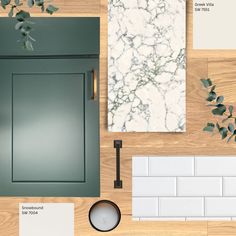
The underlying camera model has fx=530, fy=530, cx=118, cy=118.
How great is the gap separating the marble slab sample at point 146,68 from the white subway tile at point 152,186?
0.23 m

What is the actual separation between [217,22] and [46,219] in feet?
3.97

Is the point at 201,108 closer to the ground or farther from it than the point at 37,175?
farther from it

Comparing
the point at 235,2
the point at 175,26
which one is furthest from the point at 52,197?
the point at 235,2

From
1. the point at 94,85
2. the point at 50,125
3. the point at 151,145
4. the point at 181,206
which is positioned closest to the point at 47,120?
the point at 50,125

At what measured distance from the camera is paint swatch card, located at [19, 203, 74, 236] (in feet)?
8.01

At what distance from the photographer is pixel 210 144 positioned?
2457 mm

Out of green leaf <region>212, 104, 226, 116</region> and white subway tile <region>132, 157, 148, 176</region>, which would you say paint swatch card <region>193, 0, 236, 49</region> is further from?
white subway tile <region>132, 157, 148, 176</region>

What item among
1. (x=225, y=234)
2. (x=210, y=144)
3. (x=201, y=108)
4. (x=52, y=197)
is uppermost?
(x=201, y=108)

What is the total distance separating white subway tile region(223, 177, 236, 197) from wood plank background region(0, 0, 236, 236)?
12 centimetres

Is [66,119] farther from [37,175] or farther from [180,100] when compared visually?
[180,100]

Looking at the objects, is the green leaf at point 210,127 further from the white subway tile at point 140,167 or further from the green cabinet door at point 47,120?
the green cabinet door at point 47,120

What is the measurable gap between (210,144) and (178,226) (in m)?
0.41

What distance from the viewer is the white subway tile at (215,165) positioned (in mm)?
2451

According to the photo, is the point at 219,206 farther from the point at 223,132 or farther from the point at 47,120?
the point at 47,120
